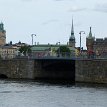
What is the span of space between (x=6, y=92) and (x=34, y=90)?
19.5 feet

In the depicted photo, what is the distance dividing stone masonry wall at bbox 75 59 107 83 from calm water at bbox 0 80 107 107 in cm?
1396

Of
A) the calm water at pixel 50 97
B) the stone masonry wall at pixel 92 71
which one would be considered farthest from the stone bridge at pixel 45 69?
the calm water at pixel 50 97

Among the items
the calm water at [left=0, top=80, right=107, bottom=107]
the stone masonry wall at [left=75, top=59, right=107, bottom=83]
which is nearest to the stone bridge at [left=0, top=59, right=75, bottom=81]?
the stone masonry wall at [left=75, top=59, right=107, bottom=83]

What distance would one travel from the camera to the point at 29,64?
12681cm

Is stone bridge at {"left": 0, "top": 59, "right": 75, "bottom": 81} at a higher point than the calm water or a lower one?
higher

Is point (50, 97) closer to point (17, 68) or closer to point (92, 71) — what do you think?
point (92, 71)

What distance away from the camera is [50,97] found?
78.9 meters

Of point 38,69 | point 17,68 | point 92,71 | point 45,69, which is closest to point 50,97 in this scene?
point 92,71

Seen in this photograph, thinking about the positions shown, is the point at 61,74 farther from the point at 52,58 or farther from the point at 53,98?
the point at 53,98

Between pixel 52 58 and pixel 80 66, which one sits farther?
pixel 52 58

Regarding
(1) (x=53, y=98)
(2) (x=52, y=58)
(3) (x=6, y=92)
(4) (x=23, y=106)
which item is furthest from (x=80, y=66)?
(4) (x=23, y=106)

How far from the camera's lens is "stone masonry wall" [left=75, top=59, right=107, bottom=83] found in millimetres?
107688

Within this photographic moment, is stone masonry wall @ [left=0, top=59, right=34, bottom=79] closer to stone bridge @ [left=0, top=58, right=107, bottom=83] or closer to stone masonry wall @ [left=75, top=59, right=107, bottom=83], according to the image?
stone bridge @ [left=0, top=58, right=107, bottom=83]

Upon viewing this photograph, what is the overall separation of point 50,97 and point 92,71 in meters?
32.3
